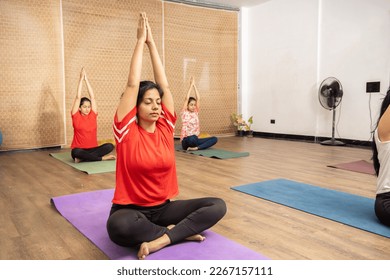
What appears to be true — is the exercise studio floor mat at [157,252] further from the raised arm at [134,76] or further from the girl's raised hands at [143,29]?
the girl's raised hands at [143,29]

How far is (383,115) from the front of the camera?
6.71ft

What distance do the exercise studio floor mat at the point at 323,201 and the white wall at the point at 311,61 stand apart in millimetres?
3062

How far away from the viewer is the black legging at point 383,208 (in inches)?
81.0

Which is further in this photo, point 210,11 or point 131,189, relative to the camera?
point 210,11

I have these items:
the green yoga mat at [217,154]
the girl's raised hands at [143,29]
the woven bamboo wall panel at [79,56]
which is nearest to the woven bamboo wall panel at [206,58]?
the woven bamboo wall panel at [79,56]

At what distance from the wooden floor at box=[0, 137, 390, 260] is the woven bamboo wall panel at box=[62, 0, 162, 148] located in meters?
1.38

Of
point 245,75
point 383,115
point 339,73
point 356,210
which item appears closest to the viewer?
point 383,115

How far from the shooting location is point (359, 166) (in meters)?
3.90

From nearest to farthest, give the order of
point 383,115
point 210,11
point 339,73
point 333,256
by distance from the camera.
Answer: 1. point 333,256
2. point 383,115
3. point 339,73
4. point 210,11

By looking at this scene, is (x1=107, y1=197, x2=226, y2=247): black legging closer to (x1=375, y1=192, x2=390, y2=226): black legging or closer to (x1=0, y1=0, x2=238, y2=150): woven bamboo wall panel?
(x1=375, y1=192, x2=390, y2=226): black legging

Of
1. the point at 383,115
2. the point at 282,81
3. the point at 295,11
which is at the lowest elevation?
the point at 383,115
